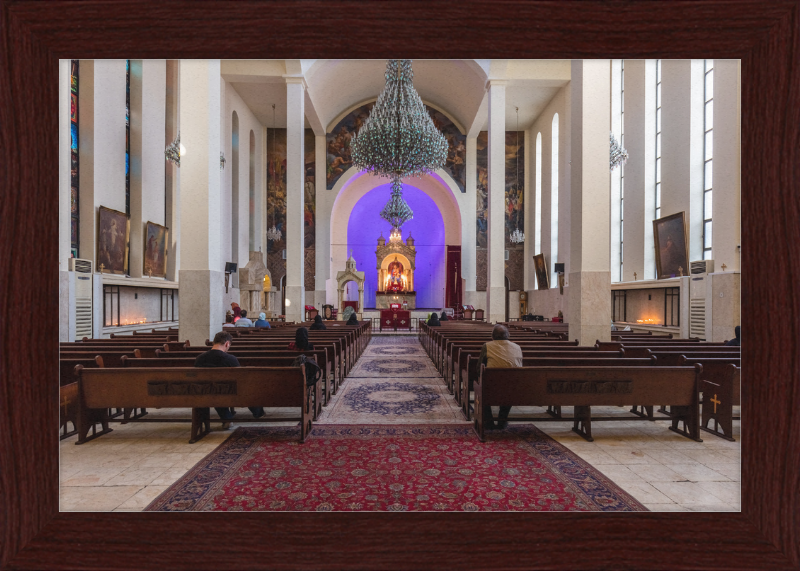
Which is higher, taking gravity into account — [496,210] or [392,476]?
[496,210]

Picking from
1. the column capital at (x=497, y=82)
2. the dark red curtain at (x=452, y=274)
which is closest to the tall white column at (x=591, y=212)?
the column capital at (x=497, y=82)

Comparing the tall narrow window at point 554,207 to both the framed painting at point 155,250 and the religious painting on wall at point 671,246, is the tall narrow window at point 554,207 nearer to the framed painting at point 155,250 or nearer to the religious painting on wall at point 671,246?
the religious painting on wall at point 671,246

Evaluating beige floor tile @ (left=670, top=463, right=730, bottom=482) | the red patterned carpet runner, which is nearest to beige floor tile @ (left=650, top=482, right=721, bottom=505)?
beige floor tile @ (left=670, top=463, right=730, bottom=482)

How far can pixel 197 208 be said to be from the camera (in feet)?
23.8

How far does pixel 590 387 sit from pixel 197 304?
18.8ft

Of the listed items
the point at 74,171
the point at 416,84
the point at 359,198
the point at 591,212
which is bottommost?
the point at 591,212

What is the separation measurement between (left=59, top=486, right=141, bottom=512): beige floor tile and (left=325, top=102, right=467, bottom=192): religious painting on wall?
19325mm

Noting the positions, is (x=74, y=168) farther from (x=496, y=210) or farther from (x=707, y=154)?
(x=707, y=154)

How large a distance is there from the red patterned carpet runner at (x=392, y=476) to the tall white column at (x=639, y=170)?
9909 millimetres

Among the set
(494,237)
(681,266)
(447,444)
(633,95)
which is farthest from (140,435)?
(633,95)

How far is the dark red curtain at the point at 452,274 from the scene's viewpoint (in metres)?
24.8

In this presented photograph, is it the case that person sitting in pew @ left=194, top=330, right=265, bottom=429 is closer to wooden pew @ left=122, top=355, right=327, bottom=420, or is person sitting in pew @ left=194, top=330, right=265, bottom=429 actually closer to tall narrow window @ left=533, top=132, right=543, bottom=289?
wooden pew @ left=122, top=355, right=327, bottom=420

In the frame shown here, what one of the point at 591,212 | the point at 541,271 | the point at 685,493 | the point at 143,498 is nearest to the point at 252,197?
the point at 541,271

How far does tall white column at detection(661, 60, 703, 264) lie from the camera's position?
10.2m
